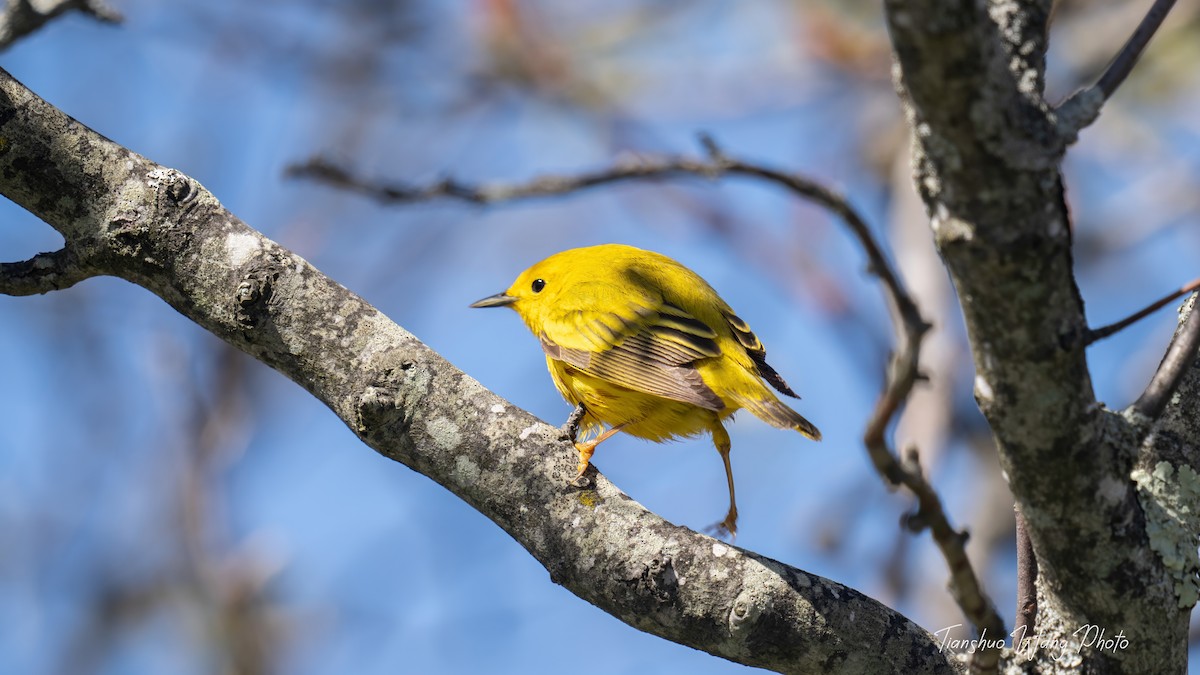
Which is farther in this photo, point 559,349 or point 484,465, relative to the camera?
point 559,349

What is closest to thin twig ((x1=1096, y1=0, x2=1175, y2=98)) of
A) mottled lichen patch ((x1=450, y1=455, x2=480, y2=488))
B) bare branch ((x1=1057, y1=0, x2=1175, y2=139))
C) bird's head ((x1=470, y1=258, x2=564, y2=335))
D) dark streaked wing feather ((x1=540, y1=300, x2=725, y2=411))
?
bare branch ((x1=1057, y1=0, x2=1175, y2=139))

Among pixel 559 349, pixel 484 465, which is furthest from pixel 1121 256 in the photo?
pixel 484 465

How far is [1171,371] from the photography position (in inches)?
78.2

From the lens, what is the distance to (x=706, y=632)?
2.22m

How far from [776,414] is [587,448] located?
0.62 metres

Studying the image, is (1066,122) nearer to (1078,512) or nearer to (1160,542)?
(1078,512)

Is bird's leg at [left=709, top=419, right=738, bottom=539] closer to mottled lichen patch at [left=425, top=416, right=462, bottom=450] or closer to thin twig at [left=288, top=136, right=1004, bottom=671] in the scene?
thin twig at [left=288, top=136, right=1004, bottom=671]

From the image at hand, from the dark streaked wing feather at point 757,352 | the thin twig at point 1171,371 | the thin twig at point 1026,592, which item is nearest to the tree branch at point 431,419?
the thin twig at point 1026,592

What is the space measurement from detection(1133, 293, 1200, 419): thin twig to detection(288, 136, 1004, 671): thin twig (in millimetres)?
493

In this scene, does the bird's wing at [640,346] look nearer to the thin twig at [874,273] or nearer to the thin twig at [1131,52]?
the thin twig at [874,273]

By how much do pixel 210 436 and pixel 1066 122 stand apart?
872cm

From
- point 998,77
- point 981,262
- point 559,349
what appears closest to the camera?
point 998,77

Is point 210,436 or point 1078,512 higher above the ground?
point 210,436

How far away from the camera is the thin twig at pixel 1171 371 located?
195 cm
